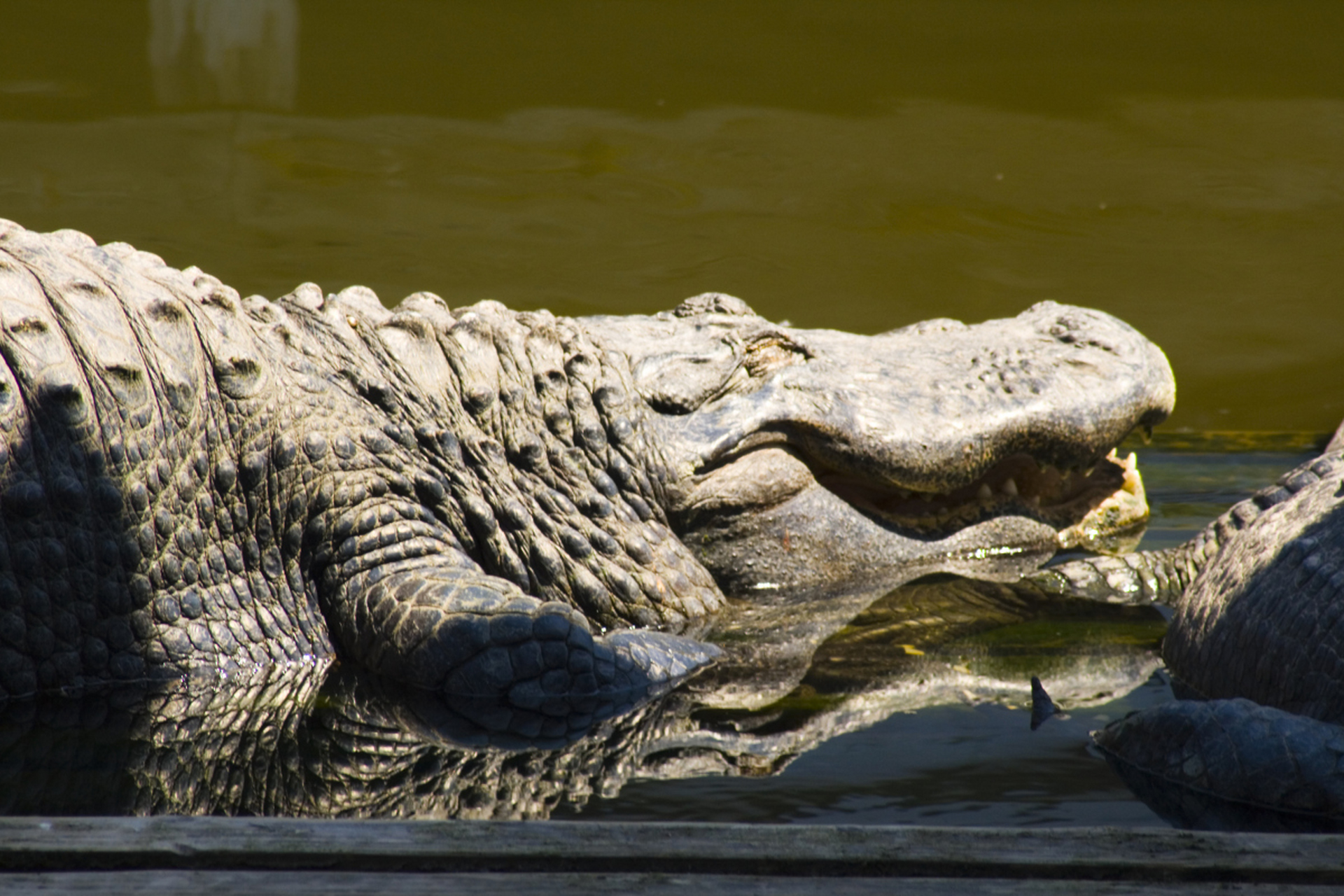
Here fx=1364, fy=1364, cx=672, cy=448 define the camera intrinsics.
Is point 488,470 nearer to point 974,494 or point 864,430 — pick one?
point 864,430

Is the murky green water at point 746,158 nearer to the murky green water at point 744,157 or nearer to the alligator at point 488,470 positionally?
the murky green water at point 744,157

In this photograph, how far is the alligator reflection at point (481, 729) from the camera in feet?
7.72

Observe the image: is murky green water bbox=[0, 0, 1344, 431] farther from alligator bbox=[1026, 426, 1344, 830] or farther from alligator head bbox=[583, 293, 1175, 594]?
alligator bbox=[1026, 426, 1344, 830]

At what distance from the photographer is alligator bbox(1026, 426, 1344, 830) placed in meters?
2.19

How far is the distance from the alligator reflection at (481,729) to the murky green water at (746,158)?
3047 mm

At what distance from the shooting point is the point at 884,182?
6836 mm

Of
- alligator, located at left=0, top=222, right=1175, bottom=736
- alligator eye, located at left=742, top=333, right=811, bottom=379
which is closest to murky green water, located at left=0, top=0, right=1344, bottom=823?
alligator, located at left=0, top=222, right=1175, bottom=736

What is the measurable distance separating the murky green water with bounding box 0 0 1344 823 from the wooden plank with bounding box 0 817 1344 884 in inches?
182

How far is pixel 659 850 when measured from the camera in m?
1.71

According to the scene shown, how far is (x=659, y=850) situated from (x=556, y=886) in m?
0.14

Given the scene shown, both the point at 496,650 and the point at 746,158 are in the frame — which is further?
the point at 746,158

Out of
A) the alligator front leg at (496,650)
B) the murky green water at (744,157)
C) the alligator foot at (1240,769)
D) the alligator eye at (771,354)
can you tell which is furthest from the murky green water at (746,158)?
the alligator foot at (1240,769)

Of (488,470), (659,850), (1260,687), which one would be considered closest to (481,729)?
(488,470)

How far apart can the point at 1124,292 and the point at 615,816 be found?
5.44m
